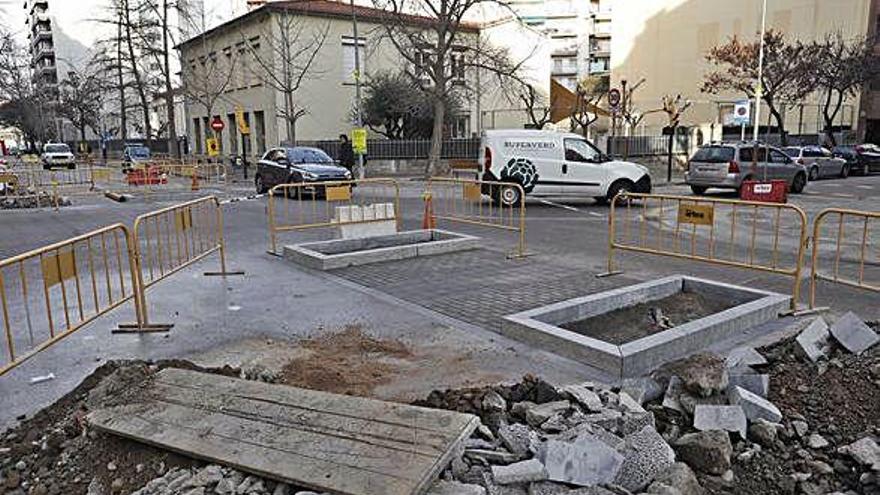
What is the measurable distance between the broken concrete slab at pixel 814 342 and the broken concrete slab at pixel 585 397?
189 centimetres

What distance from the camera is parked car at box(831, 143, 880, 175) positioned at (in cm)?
3135

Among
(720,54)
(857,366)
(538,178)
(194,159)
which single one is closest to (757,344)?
(857,366)

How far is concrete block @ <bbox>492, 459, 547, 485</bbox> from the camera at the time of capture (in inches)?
139

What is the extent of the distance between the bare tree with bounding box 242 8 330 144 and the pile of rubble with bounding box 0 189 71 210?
50.6 feet

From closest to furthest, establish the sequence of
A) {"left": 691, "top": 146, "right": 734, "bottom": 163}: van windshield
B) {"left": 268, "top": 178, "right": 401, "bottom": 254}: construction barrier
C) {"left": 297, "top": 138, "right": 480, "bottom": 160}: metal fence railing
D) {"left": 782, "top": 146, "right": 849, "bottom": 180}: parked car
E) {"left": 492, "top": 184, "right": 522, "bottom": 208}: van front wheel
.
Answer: {"left": 268, "top": 178, "right": 401, "bottom": 254}: construction barrier
{"left": 492, "top": 184, "right": 522, "bottom": 208}: van front wheel
{"left": 691, "top": 146, "right": 734, "bottom": 163}: van windshield
{"left": 782, "top": 146, "right": 849, "bottom": 180}: parked car
{"left": 297, "top": 138, "right": 480, "bottom": 160}: metal fence railing

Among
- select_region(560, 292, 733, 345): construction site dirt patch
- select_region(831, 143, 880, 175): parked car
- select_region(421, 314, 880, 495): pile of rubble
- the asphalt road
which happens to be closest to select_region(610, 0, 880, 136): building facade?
select_region(831, 143, 880, 175): parked car

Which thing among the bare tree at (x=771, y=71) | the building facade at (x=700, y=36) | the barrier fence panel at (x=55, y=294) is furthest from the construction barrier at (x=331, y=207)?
the building facade at (x=700, y=36)

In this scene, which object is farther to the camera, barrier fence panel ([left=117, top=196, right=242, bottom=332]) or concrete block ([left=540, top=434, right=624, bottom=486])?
barrier fence panel ([left=117, top=196, right=242, bottom=332])

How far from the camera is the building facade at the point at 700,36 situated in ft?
145

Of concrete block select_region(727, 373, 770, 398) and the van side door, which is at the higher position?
the van side door

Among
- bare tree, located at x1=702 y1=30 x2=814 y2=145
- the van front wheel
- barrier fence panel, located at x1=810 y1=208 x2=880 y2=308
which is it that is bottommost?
barrier fence panel, located at x1=810 y1=208 x2=880 y2=308

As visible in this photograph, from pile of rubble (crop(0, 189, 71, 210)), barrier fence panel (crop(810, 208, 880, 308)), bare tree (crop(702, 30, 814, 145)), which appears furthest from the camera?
bare tree (crop(702, 30, 814, 145))

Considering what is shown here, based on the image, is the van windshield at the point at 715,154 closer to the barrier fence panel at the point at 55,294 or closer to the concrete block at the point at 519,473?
the barrier fence panel at the point at 55,294

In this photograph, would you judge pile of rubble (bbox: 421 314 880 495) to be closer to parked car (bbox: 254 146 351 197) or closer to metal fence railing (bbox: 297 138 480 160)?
parked car (bbox: 254 146 351 197)
